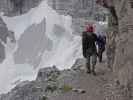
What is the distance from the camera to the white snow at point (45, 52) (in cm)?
1708

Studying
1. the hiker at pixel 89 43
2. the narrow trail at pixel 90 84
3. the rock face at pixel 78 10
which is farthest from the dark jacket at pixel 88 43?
the rock face at pixel 78 10

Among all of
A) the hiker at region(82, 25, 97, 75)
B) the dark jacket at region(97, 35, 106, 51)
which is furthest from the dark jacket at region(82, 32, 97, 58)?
the dark jacket at region(97, 35, 106, 51)

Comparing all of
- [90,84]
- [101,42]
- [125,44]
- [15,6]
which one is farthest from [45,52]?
[125,44]

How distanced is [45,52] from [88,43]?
9608 mm

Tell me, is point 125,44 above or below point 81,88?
above

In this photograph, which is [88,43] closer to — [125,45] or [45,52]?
[125,45]

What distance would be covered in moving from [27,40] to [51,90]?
9.74 meters

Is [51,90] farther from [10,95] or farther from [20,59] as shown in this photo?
[20,59]

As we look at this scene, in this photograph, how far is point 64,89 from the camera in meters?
9.74

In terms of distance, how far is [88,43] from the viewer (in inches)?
362

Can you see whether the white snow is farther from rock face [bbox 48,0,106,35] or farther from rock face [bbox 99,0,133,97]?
rock face [bbox 99,0,133,97]

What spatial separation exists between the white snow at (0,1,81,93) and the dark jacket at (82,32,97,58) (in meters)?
7.21

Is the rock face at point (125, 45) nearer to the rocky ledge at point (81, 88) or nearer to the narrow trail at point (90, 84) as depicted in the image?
the rocky ledge at point (81, 88)

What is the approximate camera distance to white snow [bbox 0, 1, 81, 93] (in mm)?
17078
